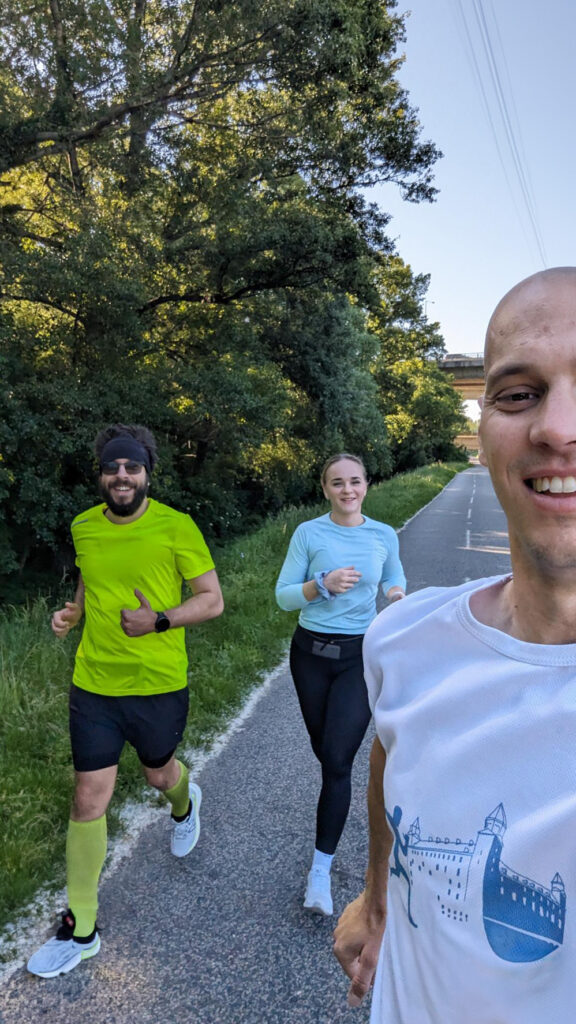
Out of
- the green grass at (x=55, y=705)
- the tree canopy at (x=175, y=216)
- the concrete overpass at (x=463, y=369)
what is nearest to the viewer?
the green grass at (x=55, y=705)

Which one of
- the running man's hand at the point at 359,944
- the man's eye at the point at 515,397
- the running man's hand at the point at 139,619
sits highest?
the man's eye at the point at 515,397

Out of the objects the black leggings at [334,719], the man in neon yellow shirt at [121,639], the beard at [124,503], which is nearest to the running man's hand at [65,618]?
the man in neon yellow shirt at [121,639]

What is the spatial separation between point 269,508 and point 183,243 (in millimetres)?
13210

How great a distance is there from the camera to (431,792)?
944mm

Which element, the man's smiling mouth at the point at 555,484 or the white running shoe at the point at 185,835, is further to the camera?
the white running shoe at the point at 185,835

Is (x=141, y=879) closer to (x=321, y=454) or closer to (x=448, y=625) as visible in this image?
(x=448, y=625)

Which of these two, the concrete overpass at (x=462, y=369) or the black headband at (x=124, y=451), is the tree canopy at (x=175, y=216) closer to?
the black headband at (x=124, y=451)

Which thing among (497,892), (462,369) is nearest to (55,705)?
(497,892)

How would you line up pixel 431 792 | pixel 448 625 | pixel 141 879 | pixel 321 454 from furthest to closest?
pixel 321 454
pixel 141 879
pixel 448 625
pixel 431 792

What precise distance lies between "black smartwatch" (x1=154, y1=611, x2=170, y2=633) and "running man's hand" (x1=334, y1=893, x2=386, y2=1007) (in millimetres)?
1643

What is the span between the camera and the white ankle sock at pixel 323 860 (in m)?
3.15

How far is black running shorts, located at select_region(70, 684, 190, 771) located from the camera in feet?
9.21

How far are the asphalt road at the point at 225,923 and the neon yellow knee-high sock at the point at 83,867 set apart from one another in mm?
212

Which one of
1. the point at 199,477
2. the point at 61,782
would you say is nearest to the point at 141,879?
the point at 61,782
